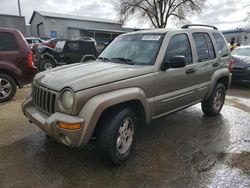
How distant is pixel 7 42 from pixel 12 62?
56 cm

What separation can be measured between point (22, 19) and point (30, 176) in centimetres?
2671

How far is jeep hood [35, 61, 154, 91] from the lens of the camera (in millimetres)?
2947

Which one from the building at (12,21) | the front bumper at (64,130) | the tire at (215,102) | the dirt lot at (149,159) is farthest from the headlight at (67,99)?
the building at (12,21)

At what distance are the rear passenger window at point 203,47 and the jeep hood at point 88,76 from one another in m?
1.48

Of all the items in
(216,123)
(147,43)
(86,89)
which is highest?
(147,43)

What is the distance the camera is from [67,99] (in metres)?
2.89

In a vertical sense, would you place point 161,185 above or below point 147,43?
below

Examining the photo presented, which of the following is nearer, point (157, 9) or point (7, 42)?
point (7, 42)

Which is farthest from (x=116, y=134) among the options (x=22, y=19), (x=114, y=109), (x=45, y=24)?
(x=45, y=24)

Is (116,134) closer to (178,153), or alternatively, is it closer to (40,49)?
(178,153)

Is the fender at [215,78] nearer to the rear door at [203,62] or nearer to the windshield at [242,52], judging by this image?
the rear door at [203,62]

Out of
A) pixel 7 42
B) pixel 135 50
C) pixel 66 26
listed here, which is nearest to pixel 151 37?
pixel 135 50

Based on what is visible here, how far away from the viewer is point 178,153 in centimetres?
371

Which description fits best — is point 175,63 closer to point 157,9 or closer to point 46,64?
point 46,64
